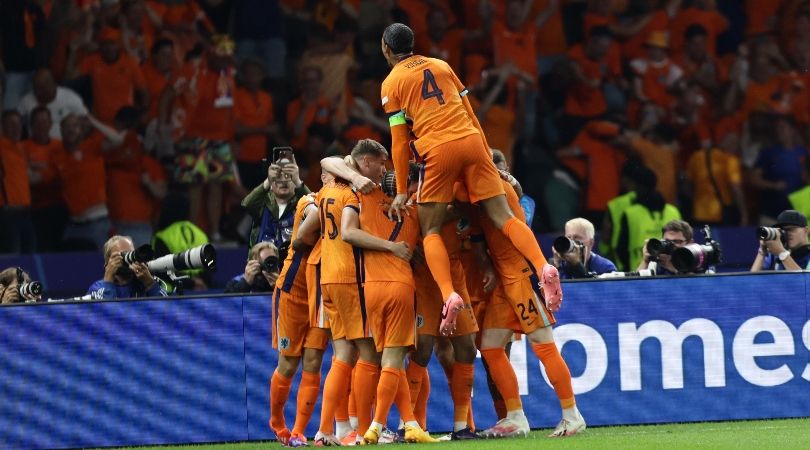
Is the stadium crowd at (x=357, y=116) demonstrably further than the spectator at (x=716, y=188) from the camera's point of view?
No

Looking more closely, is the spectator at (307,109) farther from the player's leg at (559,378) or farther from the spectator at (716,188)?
the player's leg at (559,378)

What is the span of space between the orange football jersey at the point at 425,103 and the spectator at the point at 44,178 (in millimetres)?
6579

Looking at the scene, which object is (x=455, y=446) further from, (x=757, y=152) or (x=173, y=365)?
(x=757, y=152)

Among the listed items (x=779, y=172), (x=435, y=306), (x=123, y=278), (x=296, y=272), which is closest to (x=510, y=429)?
(x=435, y=306)

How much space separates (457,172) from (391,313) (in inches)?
36.9

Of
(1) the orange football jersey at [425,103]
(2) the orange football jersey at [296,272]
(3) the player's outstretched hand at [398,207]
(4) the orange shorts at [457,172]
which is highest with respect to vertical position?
(1) the orange football jersey at [425,103]

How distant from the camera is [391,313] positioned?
9.77 metres

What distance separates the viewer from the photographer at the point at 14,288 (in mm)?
11922

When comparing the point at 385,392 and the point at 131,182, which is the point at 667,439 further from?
the point at 131,182

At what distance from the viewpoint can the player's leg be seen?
32.4 feet

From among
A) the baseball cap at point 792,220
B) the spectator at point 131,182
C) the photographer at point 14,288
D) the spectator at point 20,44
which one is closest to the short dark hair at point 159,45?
the spectator at point 131,182

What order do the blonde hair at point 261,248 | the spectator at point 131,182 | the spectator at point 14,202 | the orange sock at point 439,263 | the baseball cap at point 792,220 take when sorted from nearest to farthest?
1. the orange sock at point 439,263
2. the blonde hair at point 261,248
3. the baseball cap at point 792,220
4. the spectator at point 14,202
5. the spectator at point 131,182

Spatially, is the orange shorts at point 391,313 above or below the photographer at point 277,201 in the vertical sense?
below

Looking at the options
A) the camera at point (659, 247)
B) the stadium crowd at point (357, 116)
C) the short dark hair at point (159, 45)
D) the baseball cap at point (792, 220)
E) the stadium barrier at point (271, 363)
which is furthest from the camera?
the short dark hair at point (159, 45)
